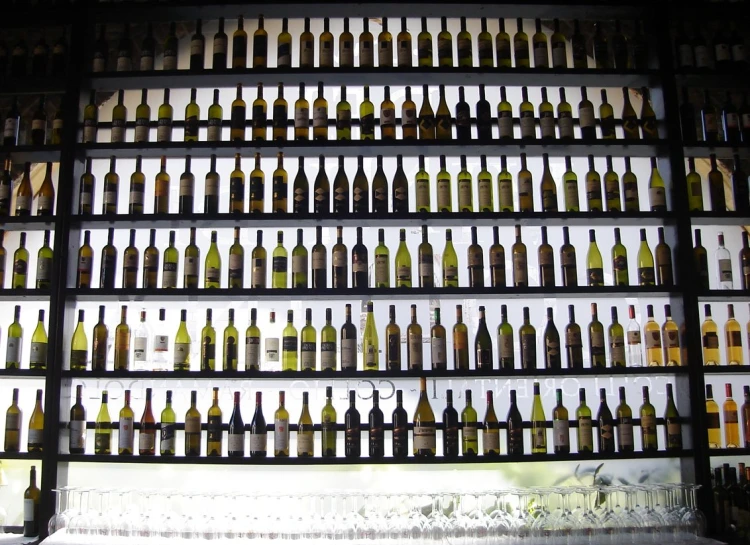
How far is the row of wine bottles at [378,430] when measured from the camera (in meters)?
2.91

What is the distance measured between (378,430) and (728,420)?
156cm

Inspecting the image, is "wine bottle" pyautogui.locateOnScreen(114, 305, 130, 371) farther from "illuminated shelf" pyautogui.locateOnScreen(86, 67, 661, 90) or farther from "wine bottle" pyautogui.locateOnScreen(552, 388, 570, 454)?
"wine bottle" pyautogui.locateOnScreen(552, 388, 570, 454)

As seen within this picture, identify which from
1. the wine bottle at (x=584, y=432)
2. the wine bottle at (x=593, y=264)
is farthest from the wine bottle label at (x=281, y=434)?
the wine bottle at (x=593, y=264)

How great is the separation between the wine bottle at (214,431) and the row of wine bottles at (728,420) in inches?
82.7

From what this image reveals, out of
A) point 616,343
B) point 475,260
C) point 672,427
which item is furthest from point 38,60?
point 672,427

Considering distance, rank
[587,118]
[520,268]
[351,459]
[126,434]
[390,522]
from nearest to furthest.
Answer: [390,522], [351,459], [126,434], [520,268], [587,118]

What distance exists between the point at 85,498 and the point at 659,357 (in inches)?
101

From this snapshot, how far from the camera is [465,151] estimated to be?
3.14 metres

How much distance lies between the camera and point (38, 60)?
10.8 ft

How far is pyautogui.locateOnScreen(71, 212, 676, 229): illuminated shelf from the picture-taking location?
2.99 meters

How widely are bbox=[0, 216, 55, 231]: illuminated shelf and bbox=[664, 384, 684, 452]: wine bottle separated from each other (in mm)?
2830

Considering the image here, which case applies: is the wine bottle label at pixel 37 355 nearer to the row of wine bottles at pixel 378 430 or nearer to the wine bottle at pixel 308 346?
the row of wine bottles at pixel 378 430

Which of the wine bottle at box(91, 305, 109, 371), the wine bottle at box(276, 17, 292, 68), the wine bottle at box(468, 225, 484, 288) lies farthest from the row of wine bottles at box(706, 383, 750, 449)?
the wine bottle at box(91, 305, 109, 371)

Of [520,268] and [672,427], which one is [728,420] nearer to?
[672,427]
